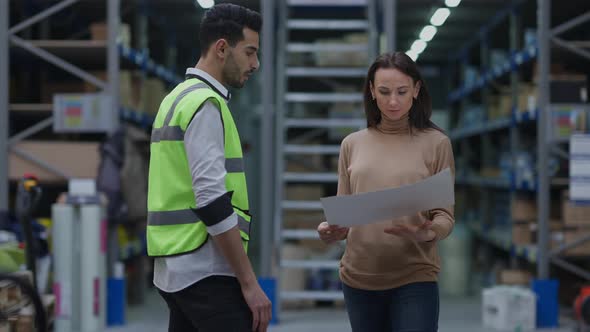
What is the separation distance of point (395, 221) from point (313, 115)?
5803 mm

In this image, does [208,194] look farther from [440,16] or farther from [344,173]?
[440,16]

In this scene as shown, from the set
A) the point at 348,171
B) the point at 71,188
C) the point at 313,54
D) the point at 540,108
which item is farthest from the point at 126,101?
the point at 348,171

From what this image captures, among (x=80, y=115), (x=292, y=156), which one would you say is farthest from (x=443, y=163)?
(x=292, y=156)

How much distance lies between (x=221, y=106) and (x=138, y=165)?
4.98 metres

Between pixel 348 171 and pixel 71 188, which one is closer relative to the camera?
pixel 348 171

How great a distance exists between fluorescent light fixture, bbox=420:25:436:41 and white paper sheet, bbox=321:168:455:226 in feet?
21.9

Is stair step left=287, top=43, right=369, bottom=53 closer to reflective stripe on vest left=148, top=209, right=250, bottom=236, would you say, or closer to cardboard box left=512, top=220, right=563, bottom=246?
cardboard box left=512, top=220, right=563, bottom=246

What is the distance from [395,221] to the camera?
8.19 feet

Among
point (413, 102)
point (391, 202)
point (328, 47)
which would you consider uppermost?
point (328, 47)

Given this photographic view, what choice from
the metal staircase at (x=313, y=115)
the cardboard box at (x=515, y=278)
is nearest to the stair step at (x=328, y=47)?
the metal staircase at (x=313, y=115)

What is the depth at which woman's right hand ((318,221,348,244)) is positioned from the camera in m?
2.54

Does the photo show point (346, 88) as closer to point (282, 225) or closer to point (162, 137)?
point (282, 225)

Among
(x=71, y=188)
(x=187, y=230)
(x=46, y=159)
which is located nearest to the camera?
(x=187, y=230)

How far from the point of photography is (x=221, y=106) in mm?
2156
